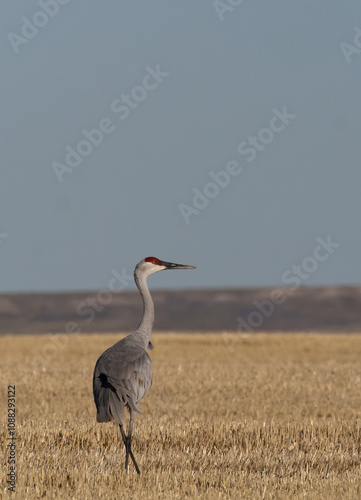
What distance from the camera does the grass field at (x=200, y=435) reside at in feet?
27.8

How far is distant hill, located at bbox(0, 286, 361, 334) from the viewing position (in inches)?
3022

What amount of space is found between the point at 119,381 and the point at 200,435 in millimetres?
2423

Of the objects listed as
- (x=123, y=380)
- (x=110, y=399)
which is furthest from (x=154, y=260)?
(x=110, y=399)

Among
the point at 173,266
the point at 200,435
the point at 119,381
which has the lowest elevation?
the point at 200,435

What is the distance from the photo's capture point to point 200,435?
11672 millimetres

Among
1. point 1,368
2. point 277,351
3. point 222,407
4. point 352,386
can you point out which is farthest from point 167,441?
point 277,351

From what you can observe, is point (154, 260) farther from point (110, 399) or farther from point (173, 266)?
point (110, 399)

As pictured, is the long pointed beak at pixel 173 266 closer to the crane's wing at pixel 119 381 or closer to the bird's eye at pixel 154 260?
the bird's eye at pixel 154 260

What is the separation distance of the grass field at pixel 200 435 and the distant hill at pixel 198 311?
52.0 meters

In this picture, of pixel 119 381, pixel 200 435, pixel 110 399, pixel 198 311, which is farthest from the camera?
pixel 198 311

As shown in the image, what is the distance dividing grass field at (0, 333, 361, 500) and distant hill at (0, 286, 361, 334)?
52039mm

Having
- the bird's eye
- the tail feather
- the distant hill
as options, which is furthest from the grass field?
the distant hill

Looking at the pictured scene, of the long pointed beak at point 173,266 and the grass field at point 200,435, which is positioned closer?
the grass field at point 200,435

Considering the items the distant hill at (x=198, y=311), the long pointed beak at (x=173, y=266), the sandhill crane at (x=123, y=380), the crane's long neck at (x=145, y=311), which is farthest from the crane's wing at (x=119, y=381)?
the distant hill at (x=198, y=311)
